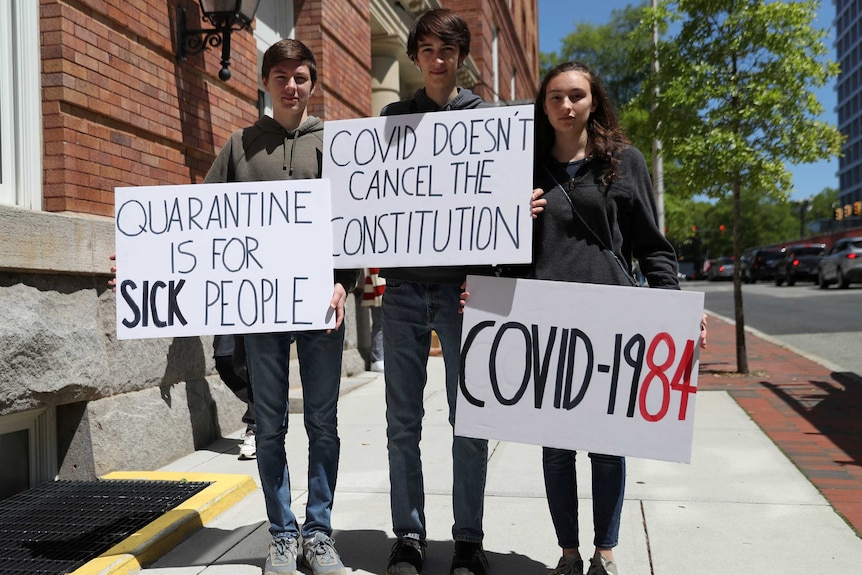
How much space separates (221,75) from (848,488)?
198 inches

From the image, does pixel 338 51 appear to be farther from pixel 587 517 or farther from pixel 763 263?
pixel 763 263

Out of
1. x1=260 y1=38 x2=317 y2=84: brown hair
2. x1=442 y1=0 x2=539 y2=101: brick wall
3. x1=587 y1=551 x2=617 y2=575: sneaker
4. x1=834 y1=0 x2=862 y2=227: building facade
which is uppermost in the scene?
x1=834 y1=0 x2=862 y2=227: building facade

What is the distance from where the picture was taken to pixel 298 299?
3297 mm

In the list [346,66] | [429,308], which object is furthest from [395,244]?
[346,66]

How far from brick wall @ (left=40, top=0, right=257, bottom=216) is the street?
4.98 m

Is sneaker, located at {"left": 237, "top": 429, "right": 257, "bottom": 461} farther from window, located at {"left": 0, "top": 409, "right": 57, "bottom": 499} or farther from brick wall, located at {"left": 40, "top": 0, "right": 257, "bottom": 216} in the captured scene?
brick wall, located at {"left": 40, "top": 0, "right": 257, "bottom": 216}

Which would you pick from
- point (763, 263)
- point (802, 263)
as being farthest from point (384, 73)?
point (763, 263)

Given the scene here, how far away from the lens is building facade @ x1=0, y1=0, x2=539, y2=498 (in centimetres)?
439

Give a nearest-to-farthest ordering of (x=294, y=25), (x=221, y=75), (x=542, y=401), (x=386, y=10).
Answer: (x=542, y=401) → (x=221, y=75) → (x=294, y=25) → (x=386, y=10)

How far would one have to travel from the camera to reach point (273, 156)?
348 cm

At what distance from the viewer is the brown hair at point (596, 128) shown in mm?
3098

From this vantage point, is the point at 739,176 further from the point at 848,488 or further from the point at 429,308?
the point at 429,308

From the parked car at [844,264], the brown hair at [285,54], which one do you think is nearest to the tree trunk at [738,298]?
the brown hair at [285,54]

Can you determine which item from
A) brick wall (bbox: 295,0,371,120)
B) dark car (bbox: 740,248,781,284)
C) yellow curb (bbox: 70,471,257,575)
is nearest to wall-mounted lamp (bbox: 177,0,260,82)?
brick wall (bbox: 295,0,371,120)
